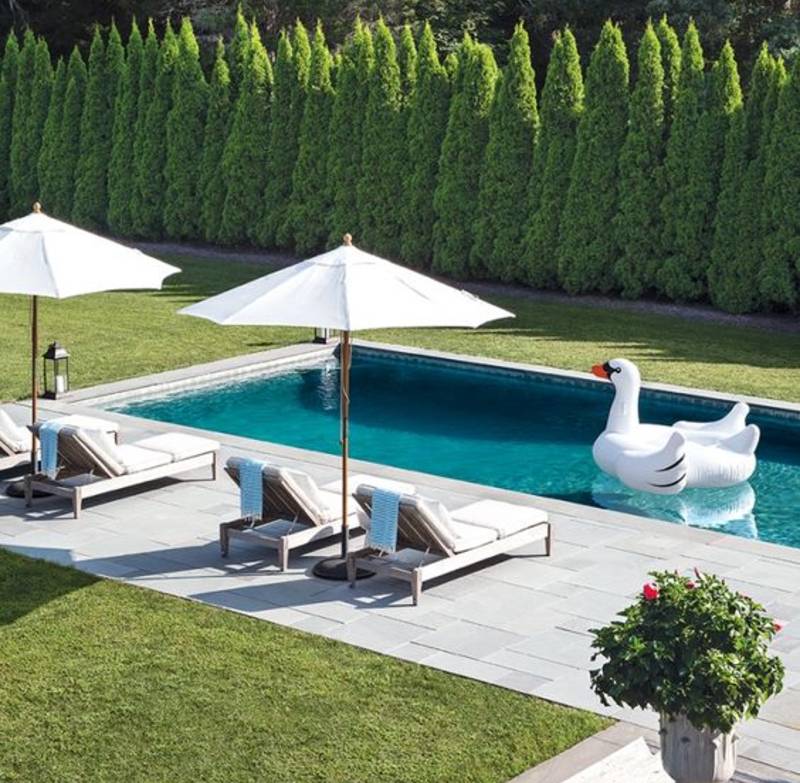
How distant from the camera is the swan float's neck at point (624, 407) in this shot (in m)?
15.2

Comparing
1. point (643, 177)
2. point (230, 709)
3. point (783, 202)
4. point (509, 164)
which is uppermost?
point (509, 164)

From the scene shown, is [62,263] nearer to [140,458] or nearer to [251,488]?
[140,458]

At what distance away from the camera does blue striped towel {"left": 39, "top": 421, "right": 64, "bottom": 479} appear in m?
13.1

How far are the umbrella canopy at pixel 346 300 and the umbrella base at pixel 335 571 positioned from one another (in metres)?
1.91

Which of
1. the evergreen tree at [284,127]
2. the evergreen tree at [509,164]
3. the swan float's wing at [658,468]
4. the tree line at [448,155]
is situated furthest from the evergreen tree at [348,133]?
the swan float's wing at [658,468]

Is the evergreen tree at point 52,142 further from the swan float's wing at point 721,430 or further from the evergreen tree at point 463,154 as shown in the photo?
the swan float's wing at point 721,430

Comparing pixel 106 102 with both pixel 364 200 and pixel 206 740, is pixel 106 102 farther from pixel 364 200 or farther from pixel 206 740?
pixel 206 740

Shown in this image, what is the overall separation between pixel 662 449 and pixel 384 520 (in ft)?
13.9

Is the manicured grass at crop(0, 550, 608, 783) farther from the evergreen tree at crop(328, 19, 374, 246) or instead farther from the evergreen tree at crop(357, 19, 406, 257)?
the evergreen tree at crop(328, 19, 374, 246)

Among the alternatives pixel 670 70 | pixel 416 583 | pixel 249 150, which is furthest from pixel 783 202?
pixel 416 583

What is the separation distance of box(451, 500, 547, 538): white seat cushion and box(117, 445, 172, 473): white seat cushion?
9.72ft

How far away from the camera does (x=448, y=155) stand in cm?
2728

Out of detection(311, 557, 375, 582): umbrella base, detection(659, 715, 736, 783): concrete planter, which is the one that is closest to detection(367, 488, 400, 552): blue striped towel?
detection(311, 557, 375, 582): umbrella base

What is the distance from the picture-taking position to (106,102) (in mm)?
33062
